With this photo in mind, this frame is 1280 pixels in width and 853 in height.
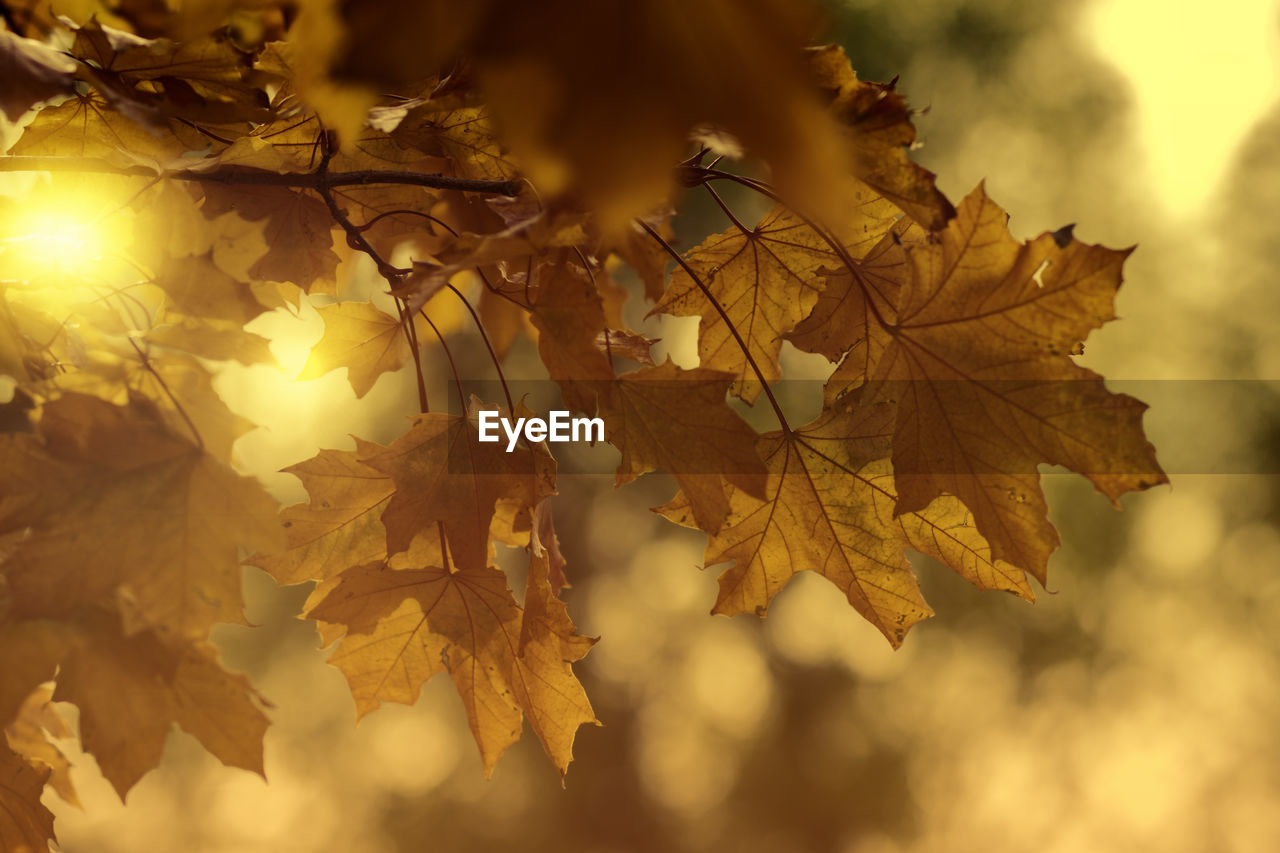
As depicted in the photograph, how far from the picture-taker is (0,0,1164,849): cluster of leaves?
41 cm

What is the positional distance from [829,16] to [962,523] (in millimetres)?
564

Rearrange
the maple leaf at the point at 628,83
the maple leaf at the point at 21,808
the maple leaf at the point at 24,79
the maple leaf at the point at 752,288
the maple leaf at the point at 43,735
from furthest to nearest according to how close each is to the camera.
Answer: the maple leaf at the point at 43,735 → the maple leaf at the point at 752,288 → the maple leaf at the point at 21,808 → the maple leaf at the point at 24,79 → the maple leaf at the point at 628,83

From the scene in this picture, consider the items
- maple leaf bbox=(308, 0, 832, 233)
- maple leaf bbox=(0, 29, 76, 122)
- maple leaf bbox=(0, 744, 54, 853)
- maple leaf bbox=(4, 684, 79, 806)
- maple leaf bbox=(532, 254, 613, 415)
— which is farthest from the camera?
maple leaf bbox=(4, 684, 79, 806)

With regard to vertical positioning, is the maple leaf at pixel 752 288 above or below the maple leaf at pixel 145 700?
above

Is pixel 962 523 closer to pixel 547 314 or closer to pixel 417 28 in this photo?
pixel 547 314

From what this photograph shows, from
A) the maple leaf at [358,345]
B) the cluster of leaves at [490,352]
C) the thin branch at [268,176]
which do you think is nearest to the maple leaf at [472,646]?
the cluster of leaves at [490,352]

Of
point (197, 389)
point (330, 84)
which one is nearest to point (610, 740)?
point (197, 389)

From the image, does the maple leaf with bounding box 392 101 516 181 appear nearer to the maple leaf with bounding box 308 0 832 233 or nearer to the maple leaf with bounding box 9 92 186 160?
the maple leaf with bounding box 9 92 186 160

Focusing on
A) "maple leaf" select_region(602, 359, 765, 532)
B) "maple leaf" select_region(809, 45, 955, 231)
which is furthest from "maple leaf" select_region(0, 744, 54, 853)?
"maple leaf" select_region(809, 45, 955, 231)

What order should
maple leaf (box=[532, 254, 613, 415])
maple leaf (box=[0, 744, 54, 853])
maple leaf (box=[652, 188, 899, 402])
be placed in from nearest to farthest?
maple leaf (box=[532, 254, 613, 415]) < maple leaf (box=[0, 744, 54, 853]) < maple leaf (box=[652, 188, 899, 402])

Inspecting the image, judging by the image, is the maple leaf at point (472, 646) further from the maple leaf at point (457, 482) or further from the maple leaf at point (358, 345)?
the maple leaf at point (358, 345)

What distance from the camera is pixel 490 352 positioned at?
0.81m

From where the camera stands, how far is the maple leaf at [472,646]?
83 centimetres

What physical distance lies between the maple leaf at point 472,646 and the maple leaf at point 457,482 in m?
0.05
